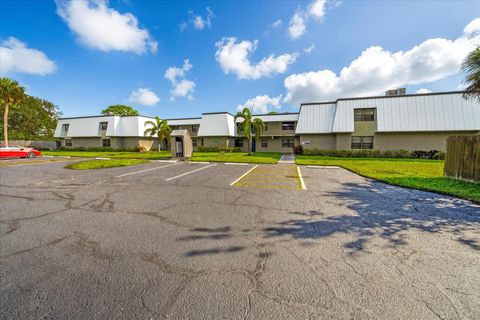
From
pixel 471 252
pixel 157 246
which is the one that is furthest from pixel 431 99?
pixel 157 246

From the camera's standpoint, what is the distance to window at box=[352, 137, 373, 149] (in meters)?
20.6

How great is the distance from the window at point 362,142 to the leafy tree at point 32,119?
64422mm

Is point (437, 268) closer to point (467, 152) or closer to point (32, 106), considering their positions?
point (467, 152)

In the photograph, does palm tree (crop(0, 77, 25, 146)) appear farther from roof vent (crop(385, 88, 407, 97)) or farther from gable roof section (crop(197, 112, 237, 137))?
roof vent (crop(385, 88, 407, 97))

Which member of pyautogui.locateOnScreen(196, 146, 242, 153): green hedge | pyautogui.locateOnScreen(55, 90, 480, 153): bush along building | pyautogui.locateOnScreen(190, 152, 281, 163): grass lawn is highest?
pyautogui.locateOnScreen(55, 90, 480, 153): bush along building

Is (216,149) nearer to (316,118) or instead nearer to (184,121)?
(184,121)

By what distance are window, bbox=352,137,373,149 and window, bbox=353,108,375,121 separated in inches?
87.6

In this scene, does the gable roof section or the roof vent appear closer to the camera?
the roof vent

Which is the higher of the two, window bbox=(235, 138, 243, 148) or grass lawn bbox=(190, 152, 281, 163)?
window bbox=(235, 138, 243, 148)

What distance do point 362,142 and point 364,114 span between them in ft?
10.4

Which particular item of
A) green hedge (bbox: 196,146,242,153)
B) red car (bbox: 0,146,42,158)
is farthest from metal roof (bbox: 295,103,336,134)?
red car (bbox: 0,146,42,158)

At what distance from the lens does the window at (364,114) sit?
20.5 metres

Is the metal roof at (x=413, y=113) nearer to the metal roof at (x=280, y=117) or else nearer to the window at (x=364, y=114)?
the window at (x=364, y=114)

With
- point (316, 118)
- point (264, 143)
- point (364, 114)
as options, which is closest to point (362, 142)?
point (364, 114)
